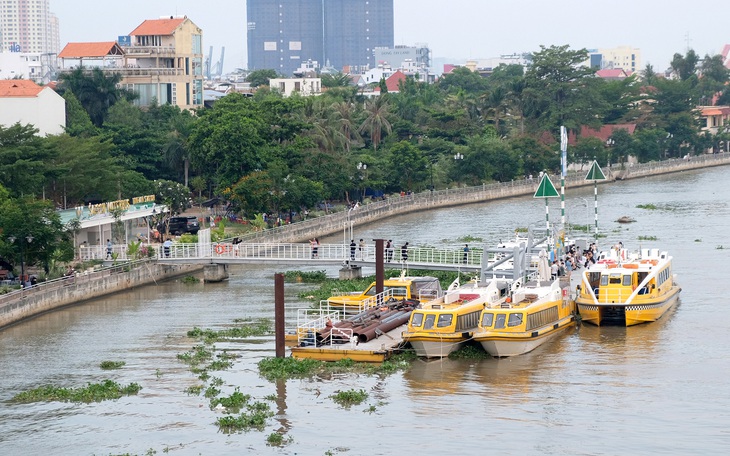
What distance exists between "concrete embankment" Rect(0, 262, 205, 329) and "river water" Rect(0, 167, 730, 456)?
670mm

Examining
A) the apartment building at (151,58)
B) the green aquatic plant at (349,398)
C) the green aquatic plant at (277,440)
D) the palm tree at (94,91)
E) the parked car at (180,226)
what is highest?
the apartment building at (151,58)

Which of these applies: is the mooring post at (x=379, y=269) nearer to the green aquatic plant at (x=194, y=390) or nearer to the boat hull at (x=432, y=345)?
the boat hull at (x=432, y=345)

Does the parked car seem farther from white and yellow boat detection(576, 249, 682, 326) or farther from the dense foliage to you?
white and yellow boat detection(576, 249, 682, 326)

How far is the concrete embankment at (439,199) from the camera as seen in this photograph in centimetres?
7975

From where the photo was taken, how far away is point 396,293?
5206cm

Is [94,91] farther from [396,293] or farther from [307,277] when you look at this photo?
[396,293]

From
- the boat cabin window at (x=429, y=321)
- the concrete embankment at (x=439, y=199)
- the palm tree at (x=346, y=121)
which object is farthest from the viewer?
the palm tree at (x=346, y=121)

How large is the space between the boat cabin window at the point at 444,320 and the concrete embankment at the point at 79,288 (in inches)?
726

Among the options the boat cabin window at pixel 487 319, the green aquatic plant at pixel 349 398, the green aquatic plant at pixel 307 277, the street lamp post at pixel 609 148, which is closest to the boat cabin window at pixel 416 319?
the boat cabin window at pixel 487 319

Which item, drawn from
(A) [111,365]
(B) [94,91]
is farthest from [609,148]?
(A) [111,365]

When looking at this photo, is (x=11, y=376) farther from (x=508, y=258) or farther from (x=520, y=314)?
(x=508, y=258)

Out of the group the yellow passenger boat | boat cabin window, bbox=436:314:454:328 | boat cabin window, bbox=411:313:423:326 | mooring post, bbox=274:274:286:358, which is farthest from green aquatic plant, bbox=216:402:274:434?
the yellow passenger boat

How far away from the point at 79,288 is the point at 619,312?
2397 centimetres

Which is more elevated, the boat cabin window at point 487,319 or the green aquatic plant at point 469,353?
the boat cabin window at point 487,319
